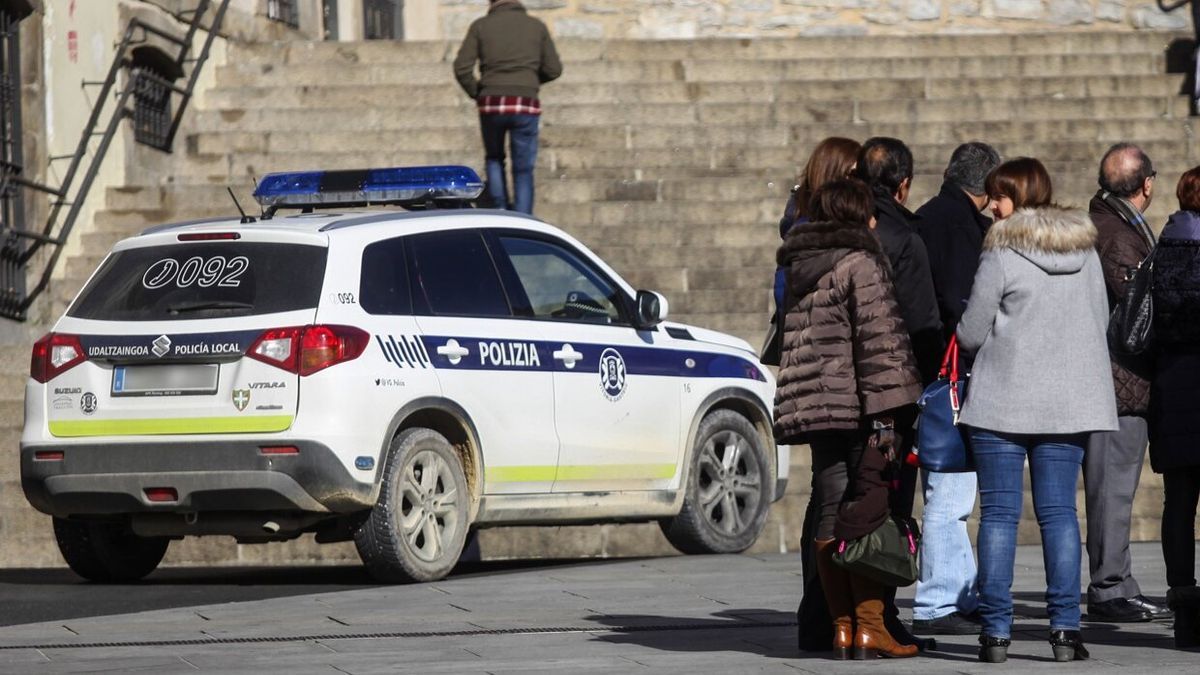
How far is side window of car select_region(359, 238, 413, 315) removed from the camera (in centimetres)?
1146

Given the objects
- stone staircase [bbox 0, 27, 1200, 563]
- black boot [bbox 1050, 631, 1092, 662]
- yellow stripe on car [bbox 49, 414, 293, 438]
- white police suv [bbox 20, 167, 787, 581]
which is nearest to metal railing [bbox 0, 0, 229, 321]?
stone staircase [bbox 0, 27, 1200, 563]

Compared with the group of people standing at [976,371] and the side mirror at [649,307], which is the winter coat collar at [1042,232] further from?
the side mirror at [649,307]

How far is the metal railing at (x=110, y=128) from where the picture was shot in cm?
1880

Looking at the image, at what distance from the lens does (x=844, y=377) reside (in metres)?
8.37

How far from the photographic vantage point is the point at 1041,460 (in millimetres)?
8406

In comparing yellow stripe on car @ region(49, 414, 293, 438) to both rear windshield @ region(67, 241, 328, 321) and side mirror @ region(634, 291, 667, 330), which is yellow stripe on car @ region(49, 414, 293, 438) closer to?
rear windshield @ region(67, 241, 328, 321)

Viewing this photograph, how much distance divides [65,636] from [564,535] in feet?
14.3

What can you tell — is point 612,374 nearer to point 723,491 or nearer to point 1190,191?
point 723,491

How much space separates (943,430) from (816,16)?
2075cm

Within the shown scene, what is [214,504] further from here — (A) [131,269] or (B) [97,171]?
(B) [97,171]

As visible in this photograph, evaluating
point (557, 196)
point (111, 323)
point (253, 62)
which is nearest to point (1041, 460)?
point (111, 323)

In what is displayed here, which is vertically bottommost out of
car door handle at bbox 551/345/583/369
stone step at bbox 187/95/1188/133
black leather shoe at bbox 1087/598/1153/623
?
black leather shoe at bbox 1087/598/1153/623

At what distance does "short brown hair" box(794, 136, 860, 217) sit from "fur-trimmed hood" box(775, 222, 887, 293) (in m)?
0.32

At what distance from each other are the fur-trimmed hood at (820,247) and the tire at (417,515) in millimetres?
3433
